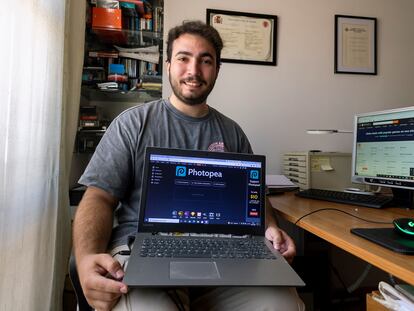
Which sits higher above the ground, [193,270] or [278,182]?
[278,182]

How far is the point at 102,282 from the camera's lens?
0.63m

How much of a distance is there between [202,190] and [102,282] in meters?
0.37

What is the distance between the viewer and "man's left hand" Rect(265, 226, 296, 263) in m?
0.82

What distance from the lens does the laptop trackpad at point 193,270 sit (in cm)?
61

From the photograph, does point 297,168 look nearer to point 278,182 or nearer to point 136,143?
point 278,182

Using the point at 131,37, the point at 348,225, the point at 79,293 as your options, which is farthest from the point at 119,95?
the point at 348,225

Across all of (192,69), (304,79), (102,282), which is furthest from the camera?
(304,79)

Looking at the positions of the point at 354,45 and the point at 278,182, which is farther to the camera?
the point at 354,45

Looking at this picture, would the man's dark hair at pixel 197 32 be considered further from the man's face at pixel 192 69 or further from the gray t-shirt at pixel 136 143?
the gray t-shirt at pixel 136 143

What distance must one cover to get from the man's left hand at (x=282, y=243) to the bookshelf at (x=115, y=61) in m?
1.18

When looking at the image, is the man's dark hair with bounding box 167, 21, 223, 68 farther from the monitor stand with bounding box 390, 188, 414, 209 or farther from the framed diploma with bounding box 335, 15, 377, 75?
the framed diploma with bounding box 335, 15, 377, 75

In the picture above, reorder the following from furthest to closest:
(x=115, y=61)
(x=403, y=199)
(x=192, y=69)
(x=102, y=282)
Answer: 1. (x=115, y=61)
2. (x=403, y=199)
3. (x=192, y=69)
4. (x=102, y=282)

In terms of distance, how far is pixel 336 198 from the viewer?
1236 millimetres

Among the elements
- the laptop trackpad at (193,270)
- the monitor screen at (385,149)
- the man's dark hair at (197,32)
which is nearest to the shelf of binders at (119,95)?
the man's dark hair at (197,32)
